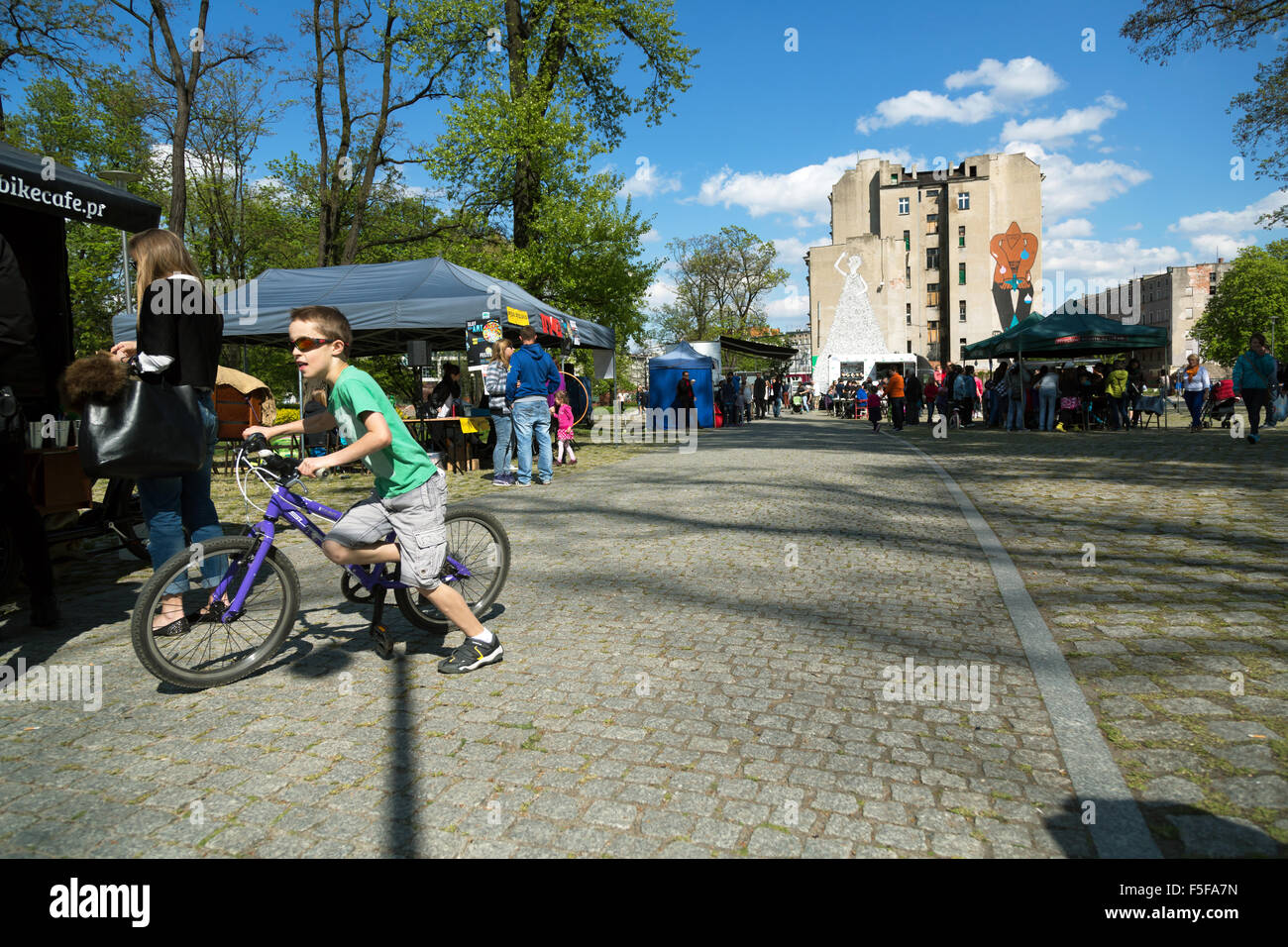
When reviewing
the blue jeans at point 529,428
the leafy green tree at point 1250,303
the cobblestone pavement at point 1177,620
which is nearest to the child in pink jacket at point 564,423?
the blue jeans at point 529,428

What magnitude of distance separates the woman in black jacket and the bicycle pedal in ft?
4.14

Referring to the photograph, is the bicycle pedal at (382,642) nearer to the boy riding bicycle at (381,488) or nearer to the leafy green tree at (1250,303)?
the boy riding bicycle at (381,488)

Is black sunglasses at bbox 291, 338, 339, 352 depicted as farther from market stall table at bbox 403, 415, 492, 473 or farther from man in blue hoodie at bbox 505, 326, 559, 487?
market stall table at bbox 403, 415, 492, 473

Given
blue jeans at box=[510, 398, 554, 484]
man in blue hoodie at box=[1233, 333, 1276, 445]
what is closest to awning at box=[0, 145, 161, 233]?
blue jeans at box=[510, 398, 554, 484]

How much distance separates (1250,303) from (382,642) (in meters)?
98.8

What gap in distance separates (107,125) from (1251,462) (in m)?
35.5

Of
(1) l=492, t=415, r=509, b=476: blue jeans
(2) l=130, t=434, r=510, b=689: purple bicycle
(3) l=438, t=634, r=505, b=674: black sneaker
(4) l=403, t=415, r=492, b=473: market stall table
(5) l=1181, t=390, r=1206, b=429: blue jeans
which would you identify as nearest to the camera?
(2) l=130, t=434, r=510, b=689: purple bicycle

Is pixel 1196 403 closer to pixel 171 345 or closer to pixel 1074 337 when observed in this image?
pixel 1074 337

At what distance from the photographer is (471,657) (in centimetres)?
412

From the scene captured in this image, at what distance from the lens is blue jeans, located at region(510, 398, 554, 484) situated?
Result: 11758 millimetres

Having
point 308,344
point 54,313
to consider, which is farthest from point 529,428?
point 308,344

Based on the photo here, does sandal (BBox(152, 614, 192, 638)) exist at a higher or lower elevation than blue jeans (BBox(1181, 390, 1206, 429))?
lower

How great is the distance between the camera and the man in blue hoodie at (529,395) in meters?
11.6
